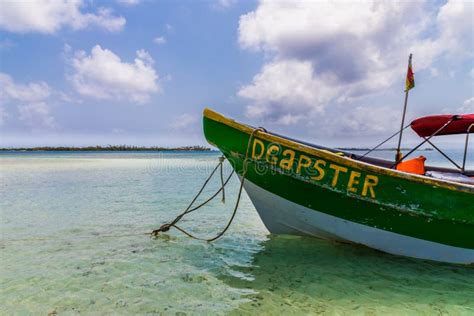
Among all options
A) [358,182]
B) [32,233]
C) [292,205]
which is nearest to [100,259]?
[32,233]

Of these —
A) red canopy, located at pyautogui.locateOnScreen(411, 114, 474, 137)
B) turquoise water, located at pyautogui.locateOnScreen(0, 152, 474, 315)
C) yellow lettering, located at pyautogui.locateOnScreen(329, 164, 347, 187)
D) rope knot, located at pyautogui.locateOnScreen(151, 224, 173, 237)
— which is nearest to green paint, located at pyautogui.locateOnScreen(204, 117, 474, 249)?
yellow lettering, located at pyautogui.locateOnScreen(329, 164, 347, 187)

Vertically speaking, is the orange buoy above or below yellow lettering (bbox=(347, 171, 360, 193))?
above

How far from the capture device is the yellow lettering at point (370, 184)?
173 inches

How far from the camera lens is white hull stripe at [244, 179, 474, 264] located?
185 inches

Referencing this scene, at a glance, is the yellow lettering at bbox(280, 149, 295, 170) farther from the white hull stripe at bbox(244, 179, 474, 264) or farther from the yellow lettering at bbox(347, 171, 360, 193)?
the yellow lettering at bbox(347, 171, 360, 193)

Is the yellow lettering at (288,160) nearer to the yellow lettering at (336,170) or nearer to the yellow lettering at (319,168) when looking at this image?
the yellow lettering at (319,168)

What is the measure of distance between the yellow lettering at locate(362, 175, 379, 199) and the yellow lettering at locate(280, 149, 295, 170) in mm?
1075

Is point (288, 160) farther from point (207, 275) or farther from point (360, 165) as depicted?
point (207, 275)

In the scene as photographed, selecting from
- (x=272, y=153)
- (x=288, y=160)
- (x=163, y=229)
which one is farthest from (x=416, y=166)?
(x=163, y=229)

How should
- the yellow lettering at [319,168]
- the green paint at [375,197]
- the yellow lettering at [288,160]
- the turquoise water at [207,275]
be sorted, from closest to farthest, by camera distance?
1. the turquoise water at [207,275]
2. the green paint at [375,197]
3. the yellow lettering at [319,168]
4. the yellow lettering at [288,160]

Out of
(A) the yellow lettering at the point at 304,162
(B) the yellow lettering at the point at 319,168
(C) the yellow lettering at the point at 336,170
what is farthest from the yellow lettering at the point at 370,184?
(A) the yellow lettering at the point at 304,162

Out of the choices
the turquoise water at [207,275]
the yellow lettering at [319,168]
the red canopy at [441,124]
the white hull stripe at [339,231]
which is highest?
the red canopy at [441,124]

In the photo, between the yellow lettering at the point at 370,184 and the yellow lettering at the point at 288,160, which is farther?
the yellow lettering at the point at 288,160

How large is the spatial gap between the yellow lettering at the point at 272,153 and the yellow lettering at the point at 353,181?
3.66 feet
